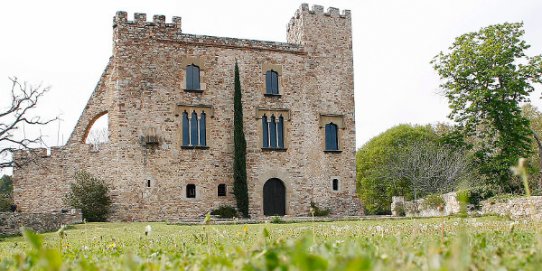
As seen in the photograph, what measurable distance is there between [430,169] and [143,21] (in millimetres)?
19933

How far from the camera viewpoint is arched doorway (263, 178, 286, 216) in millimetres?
26994

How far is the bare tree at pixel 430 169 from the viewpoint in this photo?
34.2m

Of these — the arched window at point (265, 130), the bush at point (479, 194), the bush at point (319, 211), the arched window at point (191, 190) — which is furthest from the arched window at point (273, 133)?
the bush at point (479, 194)

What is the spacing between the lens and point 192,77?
2681 cm

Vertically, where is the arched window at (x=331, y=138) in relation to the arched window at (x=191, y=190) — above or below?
above

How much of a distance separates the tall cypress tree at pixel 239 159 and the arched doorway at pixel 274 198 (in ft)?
4.67

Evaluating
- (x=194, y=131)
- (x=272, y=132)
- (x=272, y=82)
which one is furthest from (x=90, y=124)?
(x=272, y=82)

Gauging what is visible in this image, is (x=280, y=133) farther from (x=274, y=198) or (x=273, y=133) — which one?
(x=274, y=198)

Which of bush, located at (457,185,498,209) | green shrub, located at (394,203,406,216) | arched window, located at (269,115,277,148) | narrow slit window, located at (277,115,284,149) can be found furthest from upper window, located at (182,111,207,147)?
bush, located at (457,185,498,209)

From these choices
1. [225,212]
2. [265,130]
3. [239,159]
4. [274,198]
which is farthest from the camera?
[265,130]

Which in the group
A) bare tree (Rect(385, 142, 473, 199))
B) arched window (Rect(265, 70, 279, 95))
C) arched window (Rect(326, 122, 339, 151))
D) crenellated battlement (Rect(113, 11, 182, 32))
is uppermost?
crenellated battlement (Rect(113, 11, 182, 32))

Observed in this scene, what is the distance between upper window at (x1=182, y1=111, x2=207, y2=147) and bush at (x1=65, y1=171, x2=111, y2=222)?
14.0 ft

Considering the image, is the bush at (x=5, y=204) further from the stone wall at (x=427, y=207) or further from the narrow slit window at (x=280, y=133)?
the stone wall at (x=427, y=207)

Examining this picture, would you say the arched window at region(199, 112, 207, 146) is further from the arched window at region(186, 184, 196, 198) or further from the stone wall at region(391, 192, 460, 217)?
the stone wall at region(391, 192, 460, 217)
